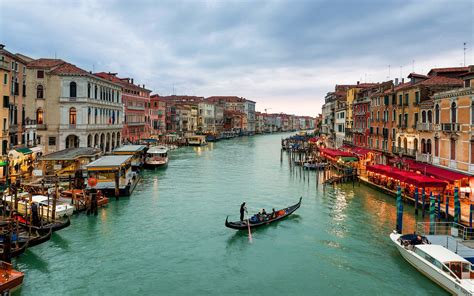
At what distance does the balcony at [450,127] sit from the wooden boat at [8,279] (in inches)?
863

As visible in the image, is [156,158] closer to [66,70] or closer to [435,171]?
[66,70]

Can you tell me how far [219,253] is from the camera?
1514cm

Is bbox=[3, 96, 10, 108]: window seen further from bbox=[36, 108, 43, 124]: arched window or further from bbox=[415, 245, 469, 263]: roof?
bbox=[415, 245, 469, 263]: roof

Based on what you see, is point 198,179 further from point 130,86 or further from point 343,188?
point 130,86

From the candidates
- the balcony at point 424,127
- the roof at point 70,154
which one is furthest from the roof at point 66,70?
the balcony at point 424,127

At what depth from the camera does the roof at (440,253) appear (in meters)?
11.9

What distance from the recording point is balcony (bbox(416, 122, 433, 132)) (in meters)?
24.8

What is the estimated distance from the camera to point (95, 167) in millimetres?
24312

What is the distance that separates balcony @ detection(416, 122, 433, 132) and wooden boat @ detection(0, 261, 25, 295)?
24.0 meters

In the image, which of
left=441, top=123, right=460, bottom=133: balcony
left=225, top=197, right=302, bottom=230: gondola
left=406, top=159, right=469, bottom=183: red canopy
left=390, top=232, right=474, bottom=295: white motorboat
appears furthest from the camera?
left=441, top=123, right=460, bottom=133: balcony

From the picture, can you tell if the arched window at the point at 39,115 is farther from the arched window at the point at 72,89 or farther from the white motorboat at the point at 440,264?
the white motorboat at the point at 440,264

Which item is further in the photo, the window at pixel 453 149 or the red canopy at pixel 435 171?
the window at pixel 453 149

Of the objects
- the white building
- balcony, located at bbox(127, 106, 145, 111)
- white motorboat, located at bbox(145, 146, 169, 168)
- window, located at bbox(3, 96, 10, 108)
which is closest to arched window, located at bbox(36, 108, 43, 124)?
the white building

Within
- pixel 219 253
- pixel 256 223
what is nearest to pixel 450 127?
pixel 256 223
